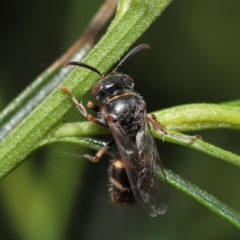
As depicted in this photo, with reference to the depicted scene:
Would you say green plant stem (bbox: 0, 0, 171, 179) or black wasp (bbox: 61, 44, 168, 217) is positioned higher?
green plant stem (bbox: 0, 0, 171, 179)

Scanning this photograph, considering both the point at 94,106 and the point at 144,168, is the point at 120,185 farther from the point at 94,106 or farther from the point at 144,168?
the point at 94,106

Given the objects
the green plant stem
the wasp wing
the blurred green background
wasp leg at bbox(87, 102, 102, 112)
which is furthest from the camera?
the blurred green background

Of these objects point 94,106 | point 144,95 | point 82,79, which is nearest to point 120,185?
point 94,106

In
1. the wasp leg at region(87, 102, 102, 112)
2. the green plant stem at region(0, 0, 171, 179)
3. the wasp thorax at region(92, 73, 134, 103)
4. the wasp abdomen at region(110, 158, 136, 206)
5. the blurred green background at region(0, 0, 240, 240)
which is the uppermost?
the green plant stem at region(0, 0, 171, 179)

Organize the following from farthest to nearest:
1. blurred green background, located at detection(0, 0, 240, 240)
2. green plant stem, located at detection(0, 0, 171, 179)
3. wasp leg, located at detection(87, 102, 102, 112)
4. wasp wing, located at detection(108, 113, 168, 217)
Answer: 1. blurred green background, located at detection(0, 0, 240, 240)
2. wasp leg, located at detection(87, 102, 102, 112)
3. wasp wing, located at detection(108, 113, 168, 217)
4. green plant stem, located at detection(0, 0, 171, 179)

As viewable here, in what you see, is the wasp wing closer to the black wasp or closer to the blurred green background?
the black wasp

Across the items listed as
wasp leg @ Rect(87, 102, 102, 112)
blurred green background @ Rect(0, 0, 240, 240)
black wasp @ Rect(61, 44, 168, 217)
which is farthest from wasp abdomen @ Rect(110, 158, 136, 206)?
blurred green background @ Rect(0, 0, 240, 240)
